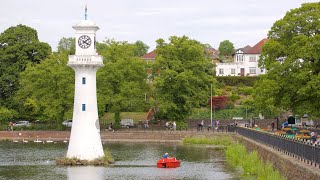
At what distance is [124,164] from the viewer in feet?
201

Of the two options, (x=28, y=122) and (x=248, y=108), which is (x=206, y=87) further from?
(x=28, y=122)

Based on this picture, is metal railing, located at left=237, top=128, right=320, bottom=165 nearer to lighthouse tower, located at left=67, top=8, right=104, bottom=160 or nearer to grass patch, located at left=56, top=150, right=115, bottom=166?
grass patch, located at left=56, top=150, right=115, bottom=166

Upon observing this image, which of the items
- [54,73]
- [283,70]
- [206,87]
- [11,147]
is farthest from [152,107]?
[283,70]

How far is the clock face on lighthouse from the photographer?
59406mm

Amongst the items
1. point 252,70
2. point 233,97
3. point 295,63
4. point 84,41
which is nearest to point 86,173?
point 84,41

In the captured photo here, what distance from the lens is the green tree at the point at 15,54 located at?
110m

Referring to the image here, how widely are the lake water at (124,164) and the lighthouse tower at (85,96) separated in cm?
218

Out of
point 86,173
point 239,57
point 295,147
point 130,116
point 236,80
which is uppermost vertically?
point 239,57

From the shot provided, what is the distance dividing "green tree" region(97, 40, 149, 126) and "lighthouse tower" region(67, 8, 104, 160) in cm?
3780

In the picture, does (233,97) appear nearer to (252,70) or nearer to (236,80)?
(236,80)

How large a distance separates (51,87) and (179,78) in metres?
17.2

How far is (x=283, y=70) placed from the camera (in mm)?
68125

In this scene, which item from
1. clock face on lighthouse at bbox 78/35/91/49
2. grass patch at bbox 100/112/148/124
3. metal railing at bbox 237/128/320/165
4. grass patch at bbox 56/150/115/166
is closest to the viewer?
metal railing at bbox 237/128/320/165

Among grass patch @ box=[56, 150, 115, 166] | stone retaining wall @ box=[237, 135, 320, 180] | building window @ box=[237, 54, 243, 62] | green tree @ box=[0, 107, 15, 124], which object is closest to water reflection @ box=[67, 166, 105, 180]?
grass patch @ box=[56, 150, 115, 166]
